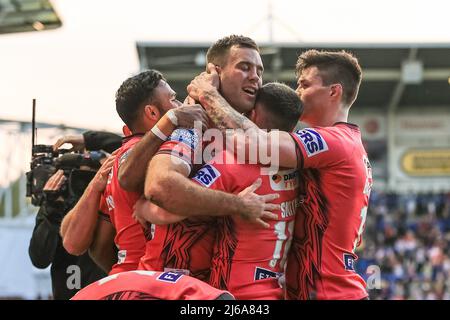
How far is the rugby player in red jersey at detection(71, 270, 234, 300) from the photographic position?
3.39 meters

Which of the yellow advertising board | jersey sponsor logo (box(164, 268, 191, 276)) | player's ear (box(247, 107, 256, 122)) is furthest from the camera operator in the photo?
the yellow advertising board

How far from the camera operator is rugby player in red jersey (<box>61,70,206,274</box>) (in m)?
0.70

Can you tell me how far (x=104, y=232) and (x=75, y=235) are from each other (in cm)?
19

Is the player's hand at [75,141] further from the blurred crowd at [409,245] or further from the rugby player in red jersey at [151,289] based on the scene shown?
the blurred crowd at [409,245]

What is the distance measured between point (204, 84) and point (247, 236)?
91 centimetres

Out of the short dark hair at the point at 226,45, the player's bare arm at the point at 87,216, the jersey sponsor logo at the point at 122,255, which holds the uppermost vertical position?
the short dark hair at the point at 226,45

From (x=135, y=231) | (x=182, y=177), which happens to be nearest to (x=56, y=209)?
(x=135, y=231)

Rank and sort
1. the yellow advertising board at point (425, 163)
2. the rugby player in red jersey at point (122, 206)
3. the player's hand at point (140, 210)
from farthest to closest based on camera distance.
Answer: the yellow advertising board at point (425, 163) → the rugby player in red jersey at point (122, 206) → the player's hand at point (140, 210)

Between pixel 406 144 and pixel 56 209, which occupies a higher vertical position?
pixel 406 144

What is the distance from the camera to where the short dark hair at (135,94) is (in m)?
4.67

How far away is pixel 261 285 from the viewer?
152 inches

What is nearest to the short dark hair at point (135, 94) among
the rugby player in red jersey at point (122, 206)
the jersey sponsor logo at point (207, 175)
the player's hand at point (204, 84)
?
the rugby player in red jersey at point (122, 206)

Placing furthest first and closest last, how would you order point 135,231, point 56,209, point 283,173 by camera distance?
1. point 56,209
2. point 135,231
3. point 283,173

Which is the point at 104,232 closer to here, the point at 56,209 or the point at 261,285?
the point at 56,209
